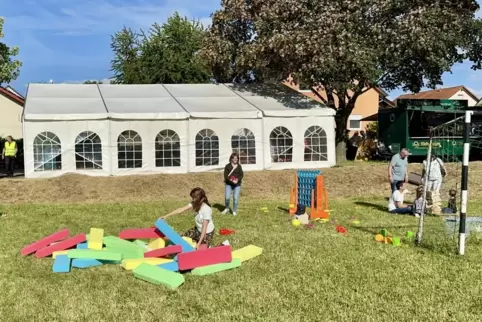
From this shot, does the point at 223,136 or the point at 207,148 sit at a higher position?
the point at 223,136

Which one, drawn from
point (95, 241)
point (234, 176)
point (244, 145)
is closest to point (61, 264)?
point (95, 241)

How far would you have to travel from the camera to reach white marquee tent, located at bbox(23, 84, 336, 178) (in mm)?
18844

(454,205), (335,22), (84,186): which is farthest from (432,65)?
(84,186)

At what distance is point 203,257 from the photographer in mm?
6691

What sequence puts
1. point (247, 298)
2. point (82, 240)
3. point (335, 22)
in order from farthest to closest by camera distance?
point (335, 22) < point (82, 240) < point (247, 298)

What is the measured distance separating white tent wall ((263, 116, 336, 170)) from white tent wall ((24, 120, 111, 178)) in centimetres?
632

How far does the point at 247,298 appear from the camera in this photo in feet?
18.2

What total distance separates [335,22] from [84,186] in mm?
12048

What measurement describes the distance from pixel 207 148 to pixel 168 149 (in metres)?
1.52

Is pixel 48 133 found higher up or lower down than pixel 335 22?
lower down

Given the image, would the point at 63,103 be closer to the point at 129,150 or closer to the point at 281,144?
the point at 129,150

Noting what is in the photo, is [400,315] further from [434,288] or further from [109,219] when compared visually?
[109,219]

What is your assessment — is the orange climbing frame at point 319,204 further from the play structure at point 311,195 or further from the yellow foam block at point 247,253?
the yellow foam block at point 247,253

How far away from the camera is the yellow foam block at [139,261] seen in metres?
6.78
